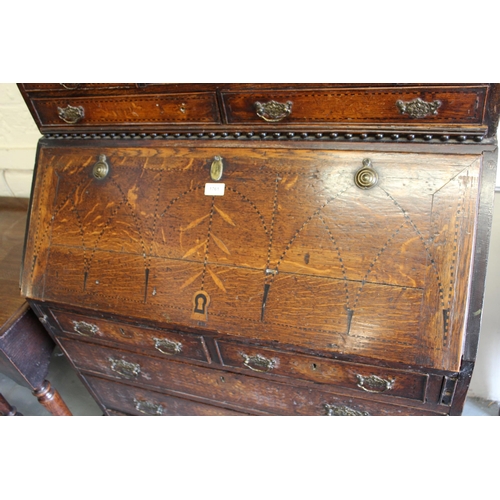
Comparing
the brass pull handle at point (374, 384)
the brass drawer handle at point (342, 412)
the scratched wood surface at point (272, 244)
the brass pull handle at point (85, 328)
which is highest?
the scratched wood surface at point (272, 244)

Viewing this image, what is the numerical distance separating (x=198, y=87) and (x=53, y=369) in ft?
7.49

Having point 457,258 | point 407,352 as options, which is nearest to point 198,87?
point 457,258

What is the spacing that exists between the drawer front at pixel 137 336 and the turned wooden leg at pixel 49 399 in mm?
425

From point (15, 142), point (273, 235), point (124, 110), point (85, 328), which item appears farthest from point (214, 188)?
point (15, 142)

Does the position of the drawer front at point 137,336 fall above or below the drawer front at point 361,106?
below

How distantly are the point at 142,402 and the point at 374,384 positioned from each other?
3.81ft

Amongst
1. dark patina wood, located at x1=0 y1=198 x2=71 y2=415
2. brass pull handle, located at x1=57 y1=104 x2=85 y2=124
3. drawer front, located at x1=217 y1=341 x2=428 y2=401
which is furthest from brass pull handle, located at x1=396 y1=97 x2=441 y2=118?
dark patina wood, located at x1=0 y1=198 x2=71 y2=415

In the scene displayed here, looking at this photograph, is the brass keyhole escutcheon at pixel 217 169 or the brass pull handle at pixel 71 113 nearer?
the brass keyhole escutcheon at pixel 217 169

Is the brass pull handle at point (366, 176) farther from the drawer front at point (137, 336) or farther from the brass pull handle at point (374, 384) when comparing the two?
the drawer front at point (137, 336)

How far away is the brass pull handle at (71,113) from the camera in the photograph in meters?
1.38

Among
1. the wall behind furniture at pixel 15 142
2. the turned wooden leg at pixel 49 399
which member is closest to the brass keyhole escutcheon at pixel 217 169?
the turned wooden leg at pixel 49 399

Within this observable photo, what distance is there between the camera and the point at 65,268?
1431 millimetres

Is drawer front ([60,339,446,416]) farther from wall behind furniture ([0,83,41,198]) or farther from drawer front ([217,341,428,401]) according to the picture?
wall behind furniture ([0,83,41,198])
